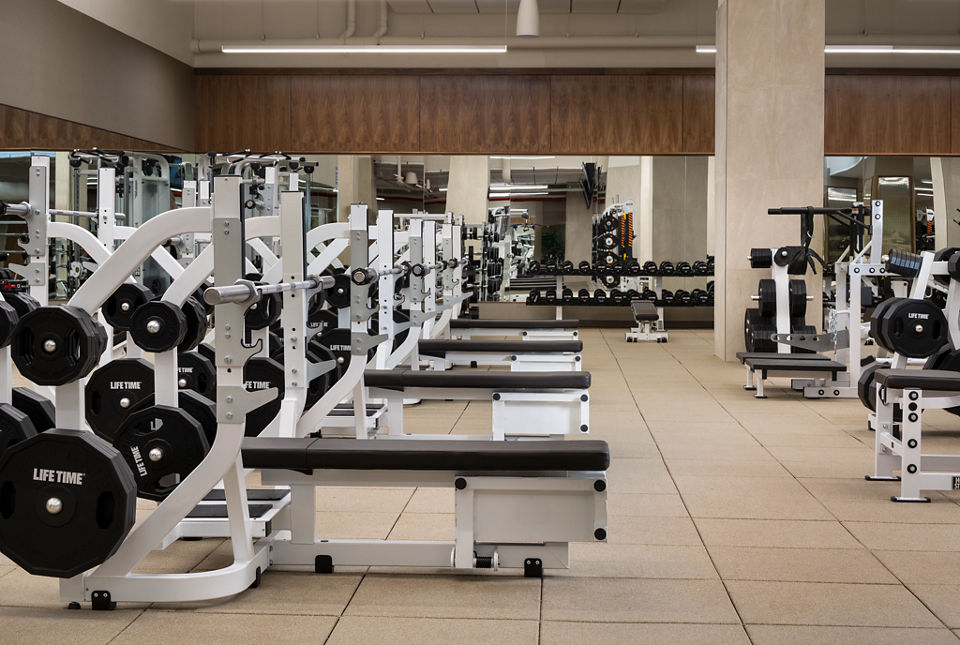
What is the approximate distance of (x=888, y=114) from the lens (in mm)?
12641

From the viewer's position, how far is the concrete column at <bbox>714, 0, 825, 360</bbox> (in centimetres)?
880

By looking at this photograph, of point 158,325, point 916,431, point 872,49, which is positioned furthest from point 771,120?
point 158,325

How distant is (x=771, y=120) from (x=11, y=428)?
24.3ft

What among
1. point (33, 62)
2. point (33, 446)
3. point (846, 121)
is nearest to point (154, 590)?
point (33, 446)

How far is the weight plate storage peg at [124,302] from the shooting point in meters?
4.75

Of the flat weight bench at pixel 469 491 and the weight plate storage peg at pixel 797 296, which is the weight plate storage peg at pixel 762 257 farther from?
the flat weight bench at pixel 469 491

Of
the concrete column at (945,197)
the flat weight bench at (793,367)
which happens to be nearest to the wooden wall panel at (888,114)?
the concrete column at (945,197)

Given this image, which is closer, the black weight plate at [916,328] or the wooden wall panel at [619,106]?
the black weight plate at [916,328]

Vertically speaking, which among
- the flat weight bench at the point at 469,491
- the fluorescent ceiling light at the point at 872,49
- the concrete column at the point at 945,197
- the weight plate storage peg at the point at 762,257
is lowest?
the flat weight bench at the point at 469,491

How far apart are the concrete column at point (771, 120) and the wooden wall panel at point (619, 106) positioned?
12.5 feet

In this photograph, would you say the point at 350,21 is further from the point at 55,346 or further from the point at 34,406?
the point at 55,346

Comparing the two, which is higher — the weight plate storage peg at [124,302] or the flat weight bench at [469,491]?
the weight plate storage peg at [124,302]

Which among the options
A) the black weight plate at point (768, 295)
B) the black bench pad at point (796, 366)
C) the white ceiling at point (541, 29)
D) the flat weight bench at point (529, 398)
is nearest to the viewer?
the flat weight bench at point (529, 398)

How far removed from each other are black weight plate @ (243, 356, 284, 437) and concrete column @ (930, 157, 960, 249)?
10.7 metres
